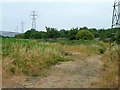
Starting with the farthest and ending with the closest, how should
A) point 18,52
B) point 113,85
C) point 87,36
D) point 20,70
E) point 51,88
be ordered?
point 87,36, point 18,52, point 20,70, point 51,88, point 113,85

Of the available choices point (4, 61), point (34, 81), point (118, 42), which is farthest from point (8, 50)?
point (118, 42)

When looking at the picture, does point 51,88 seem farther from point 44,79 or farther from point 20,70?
point 20,70

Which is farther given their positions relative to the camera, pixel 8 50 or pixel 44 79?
pixel 8 50

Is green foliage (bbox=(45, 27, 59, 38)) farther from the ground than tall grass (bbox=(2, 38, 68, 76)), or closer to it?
farther from the ground

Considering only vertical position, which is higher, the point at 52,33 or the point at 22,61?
the point at 52,33

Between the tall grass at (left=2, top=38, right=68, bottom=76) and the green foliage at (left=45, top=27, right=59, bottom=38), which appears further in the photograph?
the green foliage at (left=45, top=27, right=59, bottom=38)

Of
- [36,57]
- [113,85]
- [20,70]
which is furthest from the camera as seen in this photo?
[36,57]

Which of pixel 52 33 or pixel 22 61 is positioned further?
pixel 52 33

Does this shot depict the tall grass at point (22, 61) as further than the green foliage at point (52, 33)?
No

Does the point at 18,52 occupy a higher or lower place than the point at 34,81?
higher

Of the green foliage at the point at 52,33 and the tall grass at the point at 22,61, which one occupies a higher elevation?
the green foliage at the point at 52,33

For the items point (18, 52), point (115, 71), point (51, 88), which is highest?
point (18, 52)

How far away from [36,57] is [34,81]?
1.85m

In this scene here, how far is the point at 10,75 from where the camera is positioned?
4043 mm
